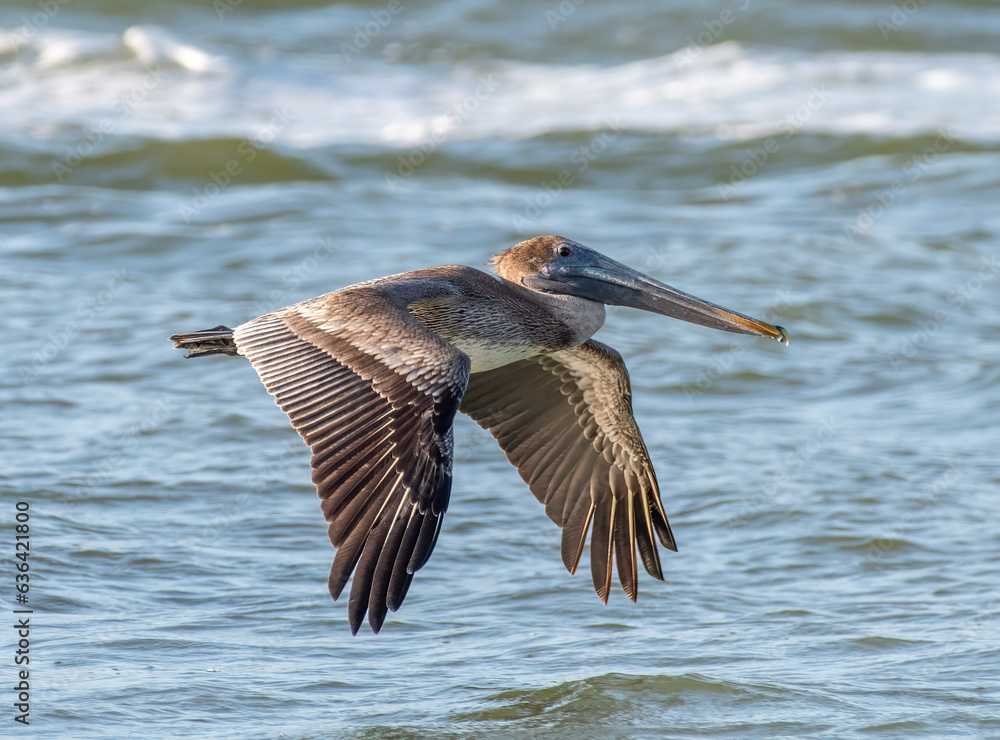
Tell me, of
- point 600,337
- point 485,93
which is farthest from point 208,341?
point 485,93

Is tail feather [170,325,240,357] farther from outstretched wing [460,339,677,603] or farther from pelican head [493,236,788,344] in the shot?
pelican head [493,236,788,344]

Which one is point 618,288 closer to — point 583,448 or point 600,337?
point 583,448

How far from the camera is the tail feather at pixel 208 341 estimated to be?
5.27 m

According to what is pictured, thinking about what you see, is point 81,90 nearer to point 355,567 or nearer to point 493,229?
point 493,229

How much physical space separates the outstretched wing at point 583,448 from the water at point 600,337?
41cm

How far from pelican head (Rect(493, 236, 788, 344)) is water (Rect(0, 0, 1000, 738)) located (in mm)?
1394

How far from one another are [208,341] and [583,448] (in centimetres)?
165

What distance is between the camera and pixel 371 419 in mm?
4371

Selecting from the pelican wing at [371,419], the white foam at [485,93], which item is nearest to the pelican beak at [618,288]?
the pelican wing at [371,419]

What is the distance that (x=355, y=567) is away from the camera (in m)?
4.03

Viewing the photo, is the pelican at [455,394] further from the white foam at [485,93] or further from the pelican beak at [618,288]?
A: the white foam at [485,93]

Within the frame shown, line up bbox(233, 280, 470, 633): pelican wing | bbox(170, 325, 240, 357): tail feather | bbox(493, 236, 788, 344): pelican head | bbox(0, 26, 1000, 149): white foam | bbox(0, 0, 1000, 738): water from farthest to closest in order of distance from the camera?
1. bbox(0, 26, 1000, 149): white foam
2. bbox(493, 236, 788, 344): pelican head
3. bbox(170, 325, 240, 357): tail feather
4. bbox(0, 0, 1000, 738): water
5. bbox(233, 280, 470, 633): pelican wing

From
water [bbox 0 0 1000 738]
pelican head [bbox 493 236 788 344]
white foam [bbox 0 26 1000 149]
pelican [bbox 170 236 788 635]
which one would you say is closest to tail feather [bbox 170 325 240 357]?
pelican [bbox 170 236 788 635]

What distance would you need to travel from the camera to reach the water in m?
5.13
